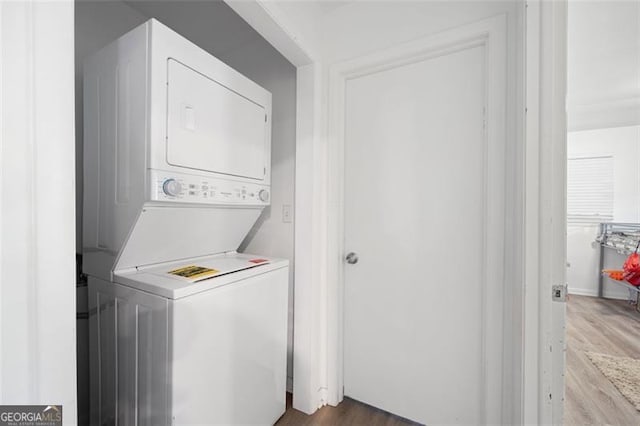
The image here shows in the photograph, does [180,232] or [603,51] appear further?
[603,51]

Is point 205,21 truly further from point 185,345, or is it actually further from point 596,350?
point 596,350

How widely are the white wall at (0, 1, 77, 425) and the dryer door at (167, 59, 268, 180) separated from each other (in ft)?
1.68

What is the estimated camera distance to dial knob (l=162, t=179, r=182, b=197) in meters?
1.10

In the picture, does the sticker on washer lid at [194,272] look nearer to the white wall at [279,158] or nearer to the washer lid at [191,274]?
the washer lid at [191,274]

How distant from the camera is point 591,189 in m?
3.91

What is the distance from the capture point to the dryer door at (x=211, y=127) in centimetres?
116

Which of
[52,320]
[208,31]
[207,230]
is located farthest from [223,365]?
[208,31]

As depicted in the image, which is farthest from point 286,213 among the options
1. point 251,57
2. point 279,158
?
point 251,57

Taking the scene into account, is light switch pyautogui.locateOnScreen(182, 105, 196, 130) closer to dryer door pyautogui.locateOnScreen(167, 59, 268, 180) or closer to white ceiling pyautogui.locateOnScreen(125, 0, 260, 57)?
dryer door pyautogui.locateOnScreen(167, 59, 268, 180)

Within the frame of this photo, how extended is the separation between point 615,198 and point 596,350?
2589 mm

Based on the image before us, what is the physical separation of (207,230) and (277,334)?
2.37ft

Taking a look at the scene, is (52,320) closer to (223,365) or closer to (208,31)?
(223,365)

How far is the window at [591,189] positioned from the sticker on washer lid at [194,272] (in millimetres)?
4584

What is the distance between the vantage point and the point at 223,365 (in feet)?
4.09
